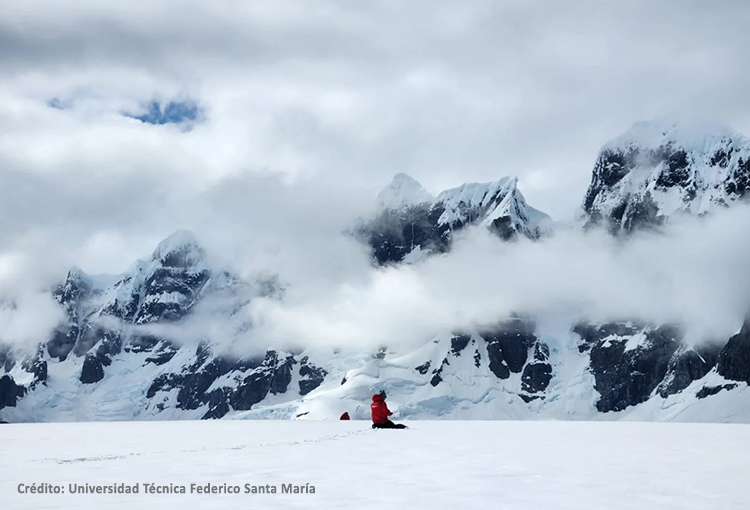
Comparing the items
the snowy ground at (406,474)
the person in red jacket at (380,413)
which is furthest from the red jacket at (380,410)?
the snowy ground at (406,474)

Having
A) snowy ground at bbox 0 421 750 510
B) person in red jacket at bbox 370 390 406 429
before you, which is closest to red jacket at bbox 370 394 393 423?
person in red jacket at bbox 370 390 406 429

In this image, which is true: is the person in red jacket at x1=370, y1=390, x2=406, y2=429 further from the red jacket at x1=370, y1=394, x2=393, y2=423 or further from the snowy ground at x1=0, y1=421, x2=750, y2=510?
the snowy ground at x1=0, y1=421, x2=750, y2=510

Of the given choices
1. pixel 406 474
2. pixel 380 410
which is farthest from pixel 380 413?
pixel 406 474

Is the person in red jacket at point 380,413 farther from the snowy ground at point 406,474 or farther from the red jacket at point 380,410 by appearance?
the snowy ground at point 406,474

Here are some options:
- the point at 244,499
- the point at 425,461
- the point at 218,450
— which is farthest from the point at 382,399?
the point at 244,499

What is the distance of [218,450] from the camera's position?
28.2m

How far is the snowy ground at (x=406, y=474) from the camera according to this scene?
15000 mm

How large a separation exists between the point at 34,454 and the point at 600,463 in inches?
773

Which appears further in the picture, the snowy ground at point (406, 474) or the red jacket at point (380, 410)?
the red jacket at point (380, 410)

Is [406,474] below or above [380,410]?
above

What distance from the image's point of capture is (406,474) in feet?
64.5

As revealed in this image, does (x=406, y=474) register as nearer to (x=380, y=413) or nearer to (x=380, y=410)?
(x=380, y=410)

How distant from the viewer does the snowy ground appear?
15.0 meters

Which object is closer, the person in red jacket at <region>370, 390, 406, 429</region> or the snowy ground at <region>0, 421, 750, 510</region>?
the snowy ground at <region>0, 421, 750, 510</region>
